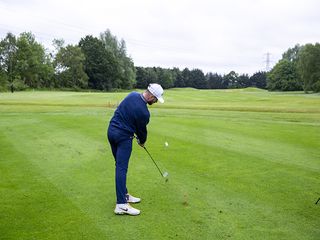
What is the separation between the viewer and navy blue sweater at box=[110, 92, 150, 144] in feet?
22.5

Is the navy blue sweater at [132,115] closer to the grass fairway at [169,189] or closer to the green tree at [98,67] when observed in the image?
the grass fairway at [169,189]

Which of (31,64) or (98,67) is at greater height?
(98,67)

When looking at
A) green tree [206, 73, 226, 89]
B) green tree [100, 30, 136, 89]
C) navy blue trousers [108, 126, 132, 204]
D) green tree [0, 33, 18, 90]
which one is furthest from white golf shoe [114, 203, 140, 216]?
green tree [206, 73, 226, 89]

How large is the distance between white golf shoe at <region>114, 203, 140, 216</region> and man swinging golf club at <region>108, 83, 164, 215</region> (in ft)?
0.14

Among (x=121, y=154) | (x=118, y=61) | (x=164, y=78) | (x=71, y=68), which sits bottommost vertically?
(x=121, y=154)

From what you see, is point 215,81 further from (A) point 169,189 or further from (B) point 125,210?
(B) point 125,210

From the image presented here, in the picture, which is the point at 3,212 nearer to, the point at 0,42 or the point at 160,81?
the point at 0,42

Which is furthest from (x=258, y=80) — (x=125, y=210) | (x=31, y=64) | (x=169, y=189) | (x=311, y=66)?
(x=125, y=210)

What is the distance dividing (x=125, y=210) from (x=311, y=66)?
270ft

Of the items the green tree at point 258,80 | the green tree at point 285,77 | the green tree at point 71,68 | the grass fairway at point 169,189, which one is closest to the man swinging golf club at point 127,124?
the grass fairway at point 169,189

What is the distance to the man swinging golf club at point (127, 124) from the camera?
270 inches

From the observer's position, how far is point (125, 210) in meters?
6.61

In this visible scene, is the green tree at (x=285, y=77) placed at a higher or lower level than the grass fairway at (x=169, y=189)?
higher

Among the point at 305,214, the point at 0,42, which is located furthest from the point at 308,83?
the point at 305,214
